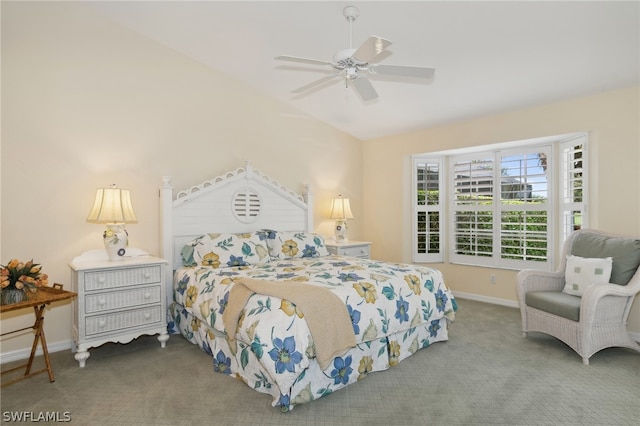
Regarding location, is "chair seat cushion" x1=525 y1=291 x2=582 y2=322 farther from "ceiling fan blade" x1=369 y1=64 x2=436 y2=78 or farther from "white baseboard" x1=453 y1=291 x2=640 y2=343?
"ceiling fan blade" x1=369 y1=64 x2=436 y2=78

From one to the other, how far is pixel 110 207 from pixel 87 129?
0.83 metres

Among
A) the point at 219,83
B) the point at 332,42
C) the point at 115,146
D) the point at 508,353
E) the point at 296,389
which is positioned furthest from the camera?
the point at 219,83

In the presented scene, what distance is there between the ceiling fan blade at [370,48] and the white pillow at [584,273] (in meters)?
2.70

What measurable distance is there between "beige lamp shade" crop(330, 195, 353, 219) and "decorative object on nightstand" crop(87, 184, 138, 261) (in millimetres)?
2684

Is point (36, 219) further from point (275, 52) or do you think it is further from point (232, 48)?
point (275, 52)

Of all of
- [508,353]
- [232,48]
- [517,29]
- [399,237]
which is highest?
[232,48]

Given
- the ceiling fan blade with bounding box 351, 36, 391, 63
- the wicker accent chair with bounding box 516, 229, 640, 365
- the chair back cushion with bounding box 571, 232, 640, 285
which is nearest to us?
the ceiling fan blade with bounding box 351, 36, 391, 63

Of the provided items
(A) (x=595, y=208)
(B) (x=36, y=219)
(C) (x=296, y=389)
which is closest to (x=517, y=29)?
(A) (x=595, y=208)

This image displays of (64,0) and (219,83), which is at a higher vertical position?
(64,0)

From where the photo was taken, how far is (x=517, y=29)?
2.95 m

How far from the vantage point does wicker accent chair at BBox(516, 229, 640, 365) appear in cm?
299

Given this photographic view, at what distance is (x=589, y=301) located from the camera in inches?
117

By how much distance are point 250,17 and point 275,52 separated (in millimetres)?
562

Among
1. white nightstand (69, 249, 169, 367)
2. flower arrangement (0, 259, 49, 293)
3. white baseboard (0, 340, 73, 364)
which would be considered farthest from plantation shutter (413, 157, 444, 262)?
flower arrangement (0, 259, 49, 293)
